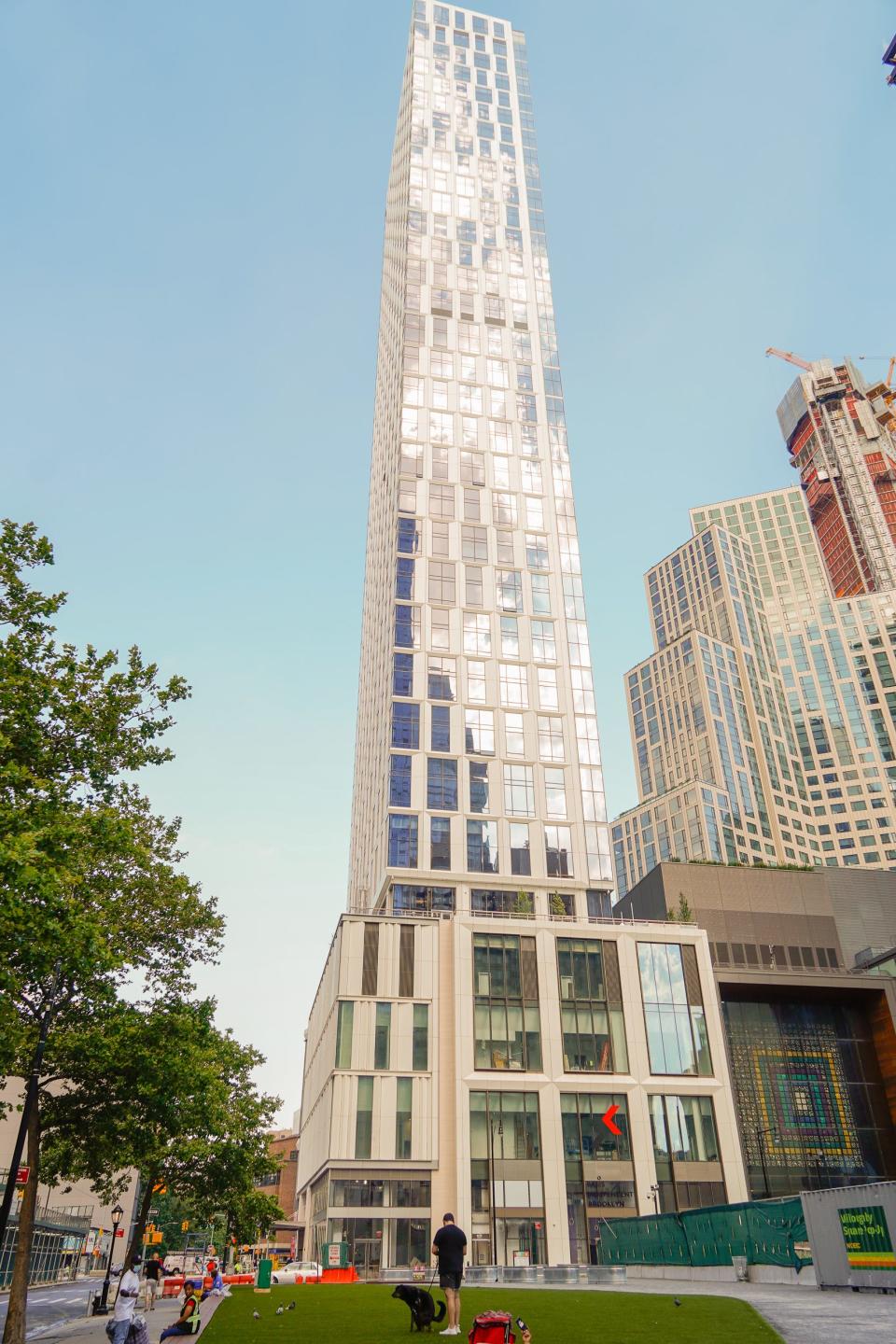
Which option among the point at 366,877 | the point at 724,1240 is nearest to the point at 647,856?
the point at 366,877

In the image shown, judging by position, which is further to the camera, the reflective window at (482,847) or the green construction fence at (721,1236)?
the reflective window at (482,847)

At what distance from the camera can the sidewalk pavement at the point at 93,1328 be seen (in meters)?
23.1

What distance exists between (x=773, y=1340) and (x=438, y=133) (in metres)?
142

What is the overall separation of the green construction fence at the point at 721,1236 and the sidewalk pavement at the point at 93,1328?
17049 mm

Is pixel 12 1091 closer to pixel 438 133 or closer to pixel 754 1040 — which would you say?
pixel 754 1040

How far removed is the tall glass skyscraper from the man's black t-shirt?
6122cm

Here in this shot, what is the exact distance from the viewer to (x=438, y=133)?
418 feet

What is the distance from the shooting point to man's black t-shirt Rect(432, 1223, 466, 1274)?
16688 millimetres

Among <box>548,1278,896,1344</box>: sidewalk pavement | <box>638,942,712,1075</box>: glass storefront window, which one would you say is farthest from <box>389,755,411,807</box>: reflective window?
<box>548,1278,896,1344</box>: sidewalk pavement

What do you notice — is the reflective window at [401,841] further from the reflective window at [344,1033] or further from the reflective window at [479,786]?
the reflective window at [344,1033]

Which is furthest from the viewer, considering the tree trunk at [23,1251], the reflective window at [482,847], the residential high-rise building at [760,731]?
the residential high-rise building at [760,731]

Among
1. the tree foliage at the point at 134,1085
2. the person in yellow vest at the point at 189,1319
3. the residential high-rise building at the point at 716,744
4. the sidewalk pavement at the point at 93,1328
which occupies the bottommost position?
the sidewalk pavement at the point at 93,1328

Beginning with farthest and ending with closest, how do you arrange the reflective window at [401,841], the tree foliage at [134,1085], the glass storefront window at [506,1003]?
the reflective window at [401,841], the glass storefront window at [506,1003], the tree foliage at [134,1085]

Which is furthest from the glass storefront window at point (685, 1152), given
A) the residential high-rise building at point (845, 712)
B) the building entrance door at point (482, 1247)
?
the residential high-rise building at point (845, 712)
